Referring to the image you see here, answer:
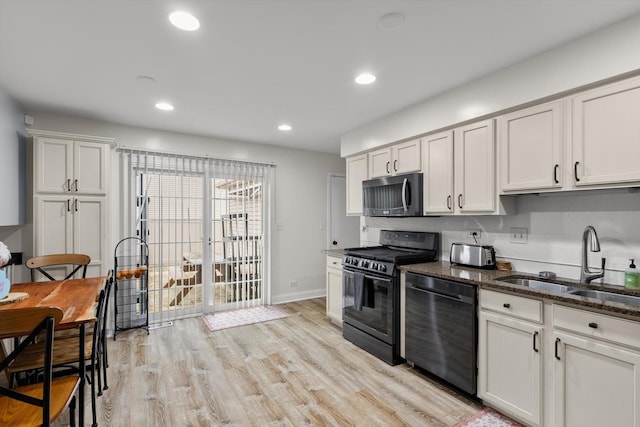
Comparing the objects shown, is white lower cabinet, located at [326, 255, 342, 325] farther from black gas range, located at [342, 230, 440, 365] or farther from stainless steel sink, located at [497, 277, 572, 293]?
stainless steel sink, located at [497, 277, 572, 293]

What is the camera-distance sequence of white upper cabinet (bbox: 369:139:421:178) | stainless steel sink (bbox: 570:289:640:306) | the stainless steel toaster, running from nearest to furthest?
stainless steel sink (bbox: 570:289:640:306) → the stainless steel toaster → white upper cabinet (bbox: 369:139:421:178)

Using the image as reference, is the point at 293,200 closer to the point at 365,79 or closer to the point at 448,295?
the point at 365,79

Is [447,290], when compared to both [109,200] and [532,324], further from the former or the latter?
[109,200]

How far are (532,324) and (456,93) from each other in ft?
6.35

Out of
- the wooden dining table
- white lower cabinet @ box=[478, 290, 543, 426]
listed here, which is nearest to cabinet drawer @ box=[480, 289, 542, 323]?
white lower cabinet @ box=[478, 290, 543, 426]

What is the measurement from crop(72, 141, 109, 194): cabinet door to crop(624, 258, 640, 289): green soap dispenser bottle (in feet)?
14.9

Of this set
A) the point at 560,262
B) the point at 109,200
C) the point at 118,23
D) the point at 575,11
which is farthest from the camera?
the point at 109,200

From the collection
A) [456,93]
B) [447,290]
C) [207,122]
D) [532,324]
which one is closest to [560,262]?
[532,324]

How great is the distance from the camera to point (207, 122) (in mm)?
3820

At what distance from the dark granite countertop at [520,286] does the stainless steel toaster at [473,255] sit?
6 cm

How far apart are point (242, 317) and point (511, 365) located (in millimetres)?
3238

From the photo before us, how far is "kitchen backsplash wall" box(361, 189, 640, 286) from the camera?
208 cm

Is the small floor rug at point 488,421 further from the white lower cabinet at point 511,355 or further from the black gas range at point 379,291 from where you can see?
the black gas range at point 379,291

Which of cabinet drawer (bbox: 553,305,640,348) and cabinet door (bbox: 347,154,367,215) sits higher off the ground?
cabinet door (bbox: 347,154,367,215)
